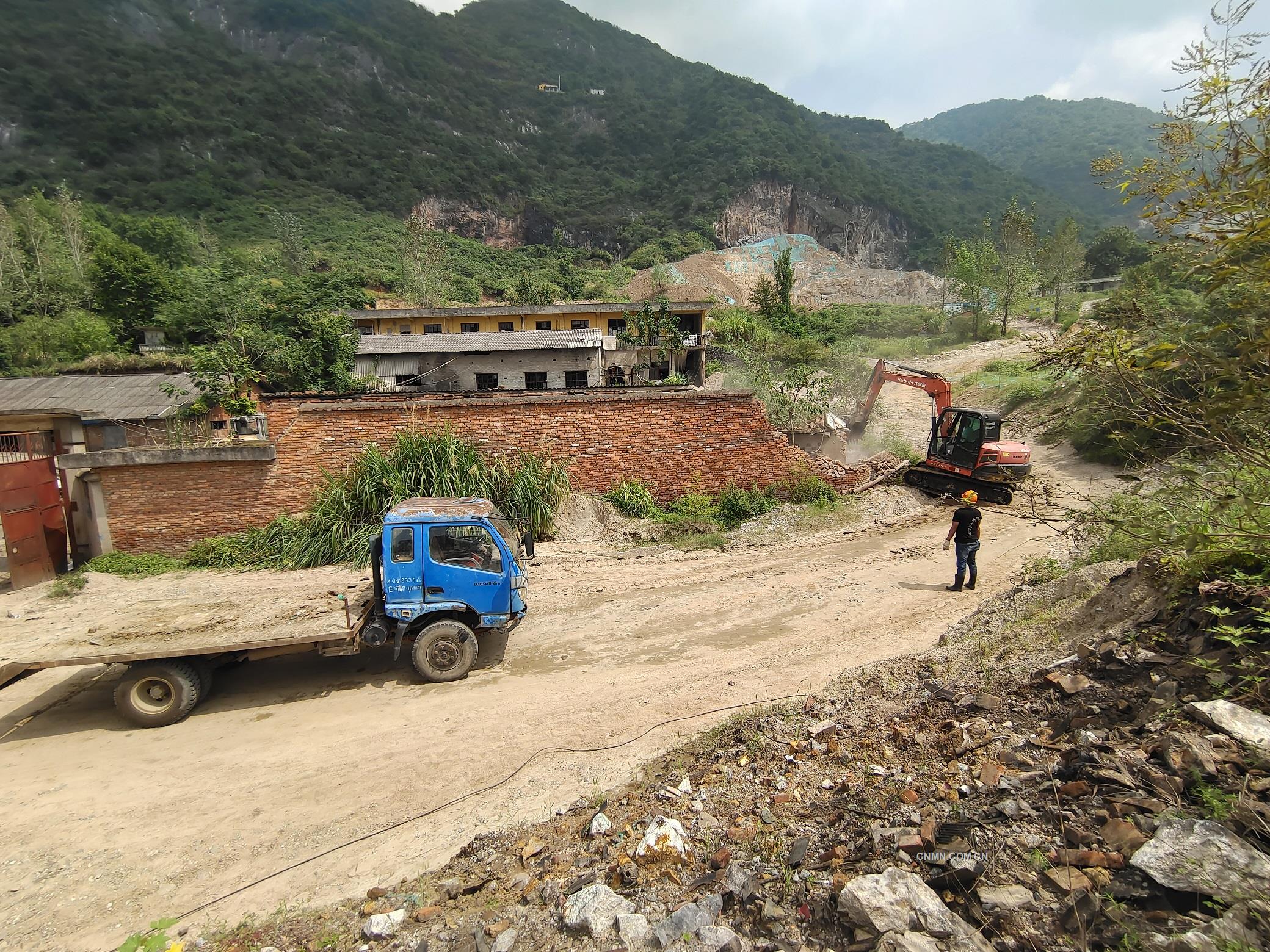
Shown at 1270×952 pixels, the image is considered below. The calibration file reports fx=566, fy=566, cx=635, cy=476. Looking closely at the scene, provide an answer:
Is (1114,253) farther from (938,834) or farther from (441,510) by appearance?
(938,834)

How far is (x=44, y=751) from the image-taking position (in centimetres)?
619

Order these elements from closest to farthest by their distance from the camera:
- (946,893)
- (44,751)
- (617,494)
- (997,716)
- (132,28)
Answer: (946,893) < (997,716) < (44,751) < (617,494) < (132,28)

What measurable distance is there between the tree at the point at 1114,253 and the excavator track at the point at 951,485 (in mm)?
50156

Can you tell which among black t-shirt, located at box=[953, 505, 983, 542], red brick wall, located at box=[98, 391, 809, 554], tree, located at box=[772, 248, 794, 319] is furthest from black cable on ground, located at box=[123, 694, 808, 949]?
tree, located at box=[772, 248, 794, 319]

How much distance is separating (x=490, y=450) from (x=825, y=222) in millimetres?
110940

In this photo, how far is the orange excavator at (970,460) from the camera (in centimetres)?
1382

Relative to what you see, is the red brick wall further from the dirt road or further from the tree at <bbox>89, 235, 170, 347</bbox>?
the tree at <bbox>89, 235, 170, 347</bbox>

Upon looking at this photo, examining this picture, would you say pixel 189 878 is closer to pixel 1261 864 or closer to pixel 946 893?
pixel 946 893

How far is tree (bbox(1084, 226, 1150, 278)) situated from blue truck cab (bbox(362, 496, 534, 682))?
204ft

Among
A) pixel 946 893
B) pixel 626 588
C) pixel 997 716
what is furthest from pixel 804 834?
pixel 626 588

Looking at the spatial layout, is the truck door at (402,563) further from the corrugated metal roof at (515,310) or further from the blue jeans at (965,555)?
the corrugated metal roof at (515,310)

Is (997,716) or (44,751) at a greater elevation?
(997,716)

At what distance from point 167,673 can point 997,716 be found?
8553 millimetres

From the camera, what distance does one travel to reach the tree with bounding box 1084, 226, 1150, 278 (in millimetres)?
50594
